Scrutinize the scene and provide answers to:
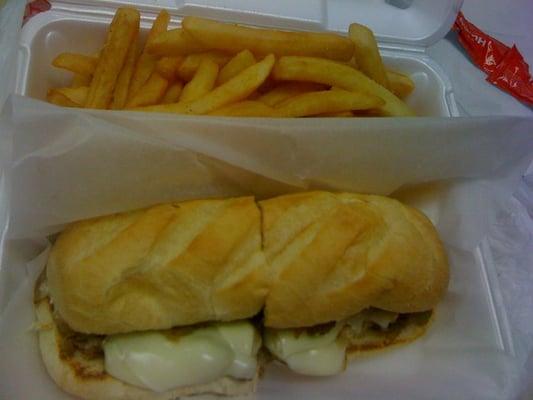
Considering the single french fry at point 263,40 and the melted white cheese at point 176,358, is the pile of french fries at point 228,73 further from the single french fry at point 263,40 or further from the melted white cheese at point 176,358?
the melted white cheese at point 176,358

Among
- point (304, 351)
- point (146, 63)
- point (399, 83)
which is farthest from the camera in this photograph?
point (399, 83)

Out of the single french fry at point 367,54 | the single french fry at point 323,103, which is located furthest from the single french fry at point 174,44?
the single french fry at point 367,54

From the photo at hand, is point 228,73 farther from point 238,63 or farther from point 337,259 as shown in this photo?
point 337,259

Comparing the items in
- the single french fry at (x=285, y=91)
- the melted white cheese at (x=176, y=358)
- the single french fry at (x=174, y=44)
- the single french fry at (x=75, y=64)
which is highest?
the single french fry at (x=174, y=44)

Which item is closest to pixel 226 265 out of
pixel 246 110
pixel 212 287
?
pixel 212 287

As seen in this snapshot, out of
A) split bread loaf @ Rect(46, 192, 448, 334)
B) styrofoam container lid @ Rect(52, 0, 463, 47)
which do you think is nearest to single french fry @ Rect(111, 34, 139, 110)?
styrofoam container lid @ Rect(52, 0, 463, 47)

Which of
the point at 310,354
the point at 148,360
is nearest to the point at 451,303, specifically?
the point at 310,354
